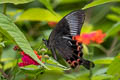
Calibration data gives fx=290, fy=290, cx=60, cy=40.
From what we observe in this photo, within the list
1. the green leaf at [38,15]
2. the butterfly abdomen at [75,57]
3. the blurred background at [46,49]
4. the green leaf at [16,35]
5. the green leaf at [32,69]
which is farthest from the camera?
the green leaf at [38,15]

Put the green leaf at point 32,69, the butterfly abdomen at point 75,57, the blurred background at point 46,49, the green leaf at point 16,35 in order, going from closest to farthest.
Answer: the green leaf at point 16,35
the green leaf at point 32,69
the blurred background at point 46,49
the butterfly abdomen at point 75,57

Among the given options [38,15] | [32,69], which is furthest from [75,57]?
[32,69]

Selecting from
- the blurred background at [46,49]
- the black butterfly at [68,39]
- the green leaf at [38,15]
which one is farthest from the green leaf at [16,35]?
the green leaf at [38,15]

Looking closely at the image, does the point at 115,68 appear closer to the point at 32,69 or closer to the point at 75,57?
the point at 75,57

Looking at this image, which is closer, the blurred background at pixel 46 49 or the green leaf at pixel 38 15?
the blurred background at pixel 46 49

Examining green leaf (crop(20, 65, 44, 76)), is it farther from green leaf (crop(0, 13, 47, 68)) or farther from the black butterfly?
the black butterfly

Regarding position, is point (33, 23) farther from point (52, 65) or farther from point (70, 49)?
point (52, 65)

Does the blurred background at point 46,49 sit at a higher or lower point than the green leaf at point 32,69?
higher

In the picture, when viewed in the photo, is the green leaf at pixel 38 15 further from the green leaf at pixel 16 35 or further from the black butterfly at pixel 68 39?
the green leaf at pixel 16 35
